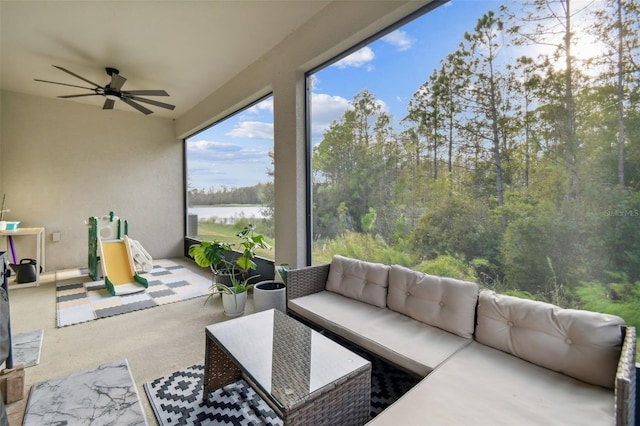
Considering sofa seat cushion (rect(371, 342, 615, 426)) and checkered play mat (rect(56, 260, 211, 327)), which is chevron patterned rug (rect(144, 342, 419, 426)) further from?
checkered play mat (rect(56, 260, 211, 327))

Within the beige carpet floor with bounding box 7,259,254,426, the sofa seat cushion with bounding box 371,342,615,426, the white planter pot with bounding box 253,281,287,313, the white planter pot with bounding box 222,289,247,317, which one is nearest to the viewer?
the sofa seat cushion with bounding box 371,342,615,426

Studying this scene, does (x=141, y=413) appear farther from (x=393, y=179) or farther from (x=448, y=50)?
(x=448, y=50)

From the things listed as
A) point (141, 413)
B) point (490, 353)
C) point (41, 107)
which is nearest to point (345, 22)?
point (490, 353)

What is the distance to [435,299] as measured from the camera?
190cm

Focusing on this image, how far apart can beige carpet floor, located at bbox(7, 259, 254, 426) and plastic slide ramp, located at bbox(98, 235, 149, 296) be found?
2.07 feet

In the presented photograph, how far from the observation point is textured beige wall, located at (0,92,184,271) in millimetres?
4785

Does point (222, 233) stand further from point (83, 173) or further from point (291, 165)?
point (83, 173)

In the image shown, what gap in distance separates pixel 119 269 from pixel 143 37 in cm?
311

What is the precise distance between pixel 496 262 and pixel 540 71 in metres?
1.21

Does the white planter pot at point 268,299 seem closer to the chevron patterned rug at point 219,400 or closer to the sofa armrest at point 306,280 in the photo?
the sofa armrest at point 306,280

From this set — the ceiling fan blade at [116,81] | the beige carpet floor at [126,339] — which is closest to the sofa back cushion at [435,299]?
the beige carpet floor at [126,339]

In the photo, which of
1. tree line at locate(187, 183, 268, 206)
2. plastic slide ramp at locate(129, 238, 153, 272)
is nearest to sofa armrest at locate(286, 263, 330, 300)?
tree line at locate(187, 183, 268, 206)

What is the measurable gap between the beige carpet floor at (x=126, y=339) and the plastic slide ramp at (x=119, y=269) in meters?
0.63

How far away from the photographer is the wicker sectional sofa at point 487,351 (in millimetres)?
1117
